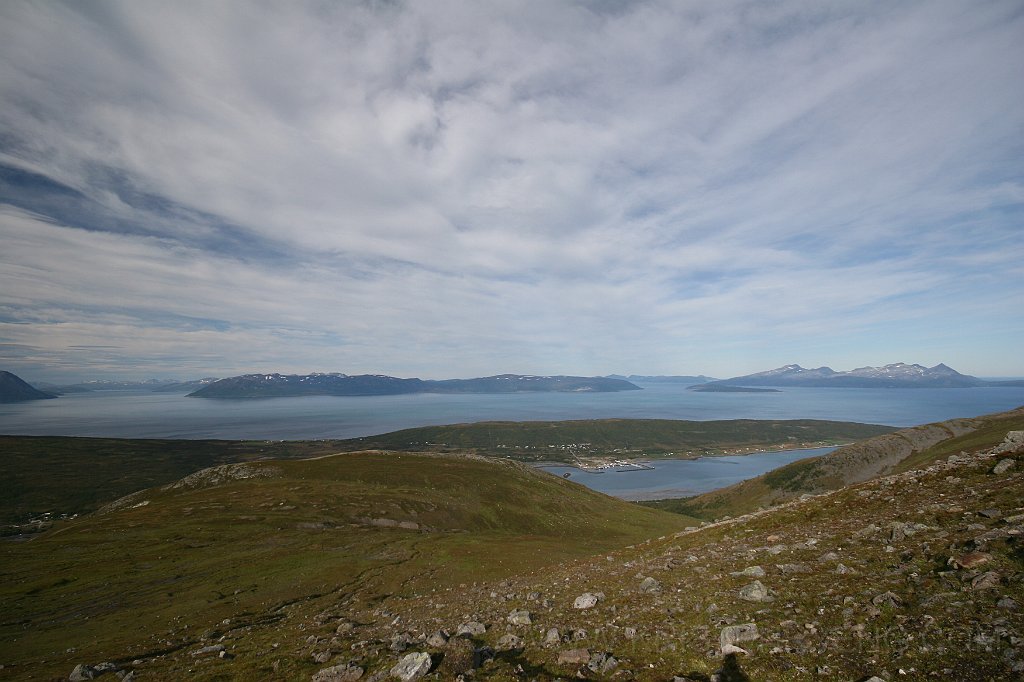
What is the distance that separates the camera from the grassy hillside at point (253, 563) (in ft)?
89.6

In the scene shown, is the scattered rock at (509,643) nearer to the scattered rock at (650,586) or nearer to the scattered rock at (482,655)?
the scattered rock at (482,655)

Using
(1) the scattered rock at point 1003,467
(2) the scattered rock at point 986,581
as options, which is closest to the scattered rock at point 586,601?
(2) the scattered rock at point 986,581

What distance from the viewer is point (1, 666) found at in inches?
955

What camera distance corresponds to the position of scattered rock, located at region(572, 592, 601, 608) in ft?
63.9

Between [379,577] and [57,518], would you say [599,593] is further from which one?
[57,518]

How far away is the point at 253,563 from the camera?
151ft

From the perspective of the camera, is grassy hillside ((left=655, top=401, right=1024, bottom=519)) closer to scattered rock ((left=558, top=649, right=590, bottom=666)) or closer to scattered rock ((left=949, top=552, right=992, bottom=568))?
scattered rock ((left=949, top=552, right=992, bottom=568))

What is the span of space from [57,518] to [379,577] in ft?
682

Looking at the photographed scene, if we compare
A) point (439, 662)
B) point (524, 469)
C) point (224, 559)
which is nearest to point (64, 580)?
point (224, 559)

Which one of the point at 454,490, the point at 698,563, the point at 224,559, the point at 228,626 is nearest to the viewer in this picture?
the point at 698,563

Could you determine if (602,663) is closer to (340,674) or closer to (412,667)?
(412,667)

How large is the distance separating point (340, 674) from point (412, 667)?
315 cm

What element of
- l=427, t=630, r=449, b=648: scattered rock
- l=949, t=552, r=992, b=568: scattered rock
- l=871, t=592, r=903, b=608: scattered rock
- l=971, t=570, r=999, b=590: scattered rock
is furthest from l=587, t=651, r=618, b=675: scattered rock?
l=949, t=552, r=992, b=568: scattered rock

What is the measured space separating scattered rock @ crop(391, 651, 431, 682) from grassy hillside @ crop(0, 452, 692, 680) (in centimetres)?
530
